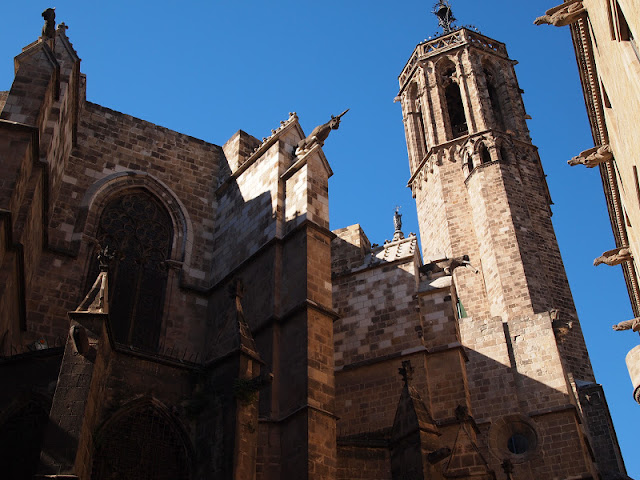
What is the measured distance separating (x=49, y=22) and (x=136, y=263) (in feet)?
13.3

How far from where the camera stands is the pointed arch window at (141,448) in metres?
8.21

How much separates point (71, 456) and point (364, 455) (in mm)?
4212

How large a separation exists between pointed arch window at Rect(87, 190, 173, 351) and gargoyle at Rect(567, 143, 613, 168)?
686cm

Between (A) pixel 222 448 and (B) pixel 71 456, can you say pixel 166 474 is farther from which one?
(B) pixel 71 456

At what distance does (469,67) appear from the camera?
2691 centimetres

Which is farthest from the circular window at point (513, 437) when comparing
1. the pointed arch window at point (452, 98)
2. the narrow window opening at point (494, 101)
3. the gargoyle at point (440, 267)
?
the pointed arch window at point (452, 98)

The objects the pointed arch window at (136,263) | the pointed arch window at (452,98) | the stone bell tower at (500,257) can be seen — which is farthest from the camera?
the pointed arch window at (452,98)

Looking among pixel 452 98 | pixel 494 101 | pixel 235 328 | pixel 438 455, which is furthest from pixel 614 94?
pixel 452 98

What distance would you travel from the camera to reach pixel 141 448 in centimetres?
855

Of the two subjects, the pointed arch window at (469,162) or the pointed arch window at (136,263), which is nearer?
the pointed arch window at (136,263)

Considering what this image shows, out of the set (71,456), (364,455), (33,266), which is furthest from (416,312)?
(71,456)

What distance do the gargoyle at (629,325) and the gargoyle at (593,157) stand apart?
71.9 inches

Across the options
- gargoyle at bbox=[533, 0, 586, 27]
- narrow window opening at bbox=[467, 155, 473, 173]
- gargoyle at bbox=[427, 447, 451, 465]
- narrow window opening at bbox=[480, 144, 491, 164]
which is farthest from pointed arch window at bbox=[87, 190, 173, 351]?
narrow window opening at bbox=[480, 144, 491, 164]

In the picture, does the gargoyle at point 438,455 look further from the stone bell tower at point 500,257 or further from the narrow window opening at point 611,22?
the narrow window opening at point 611,22
